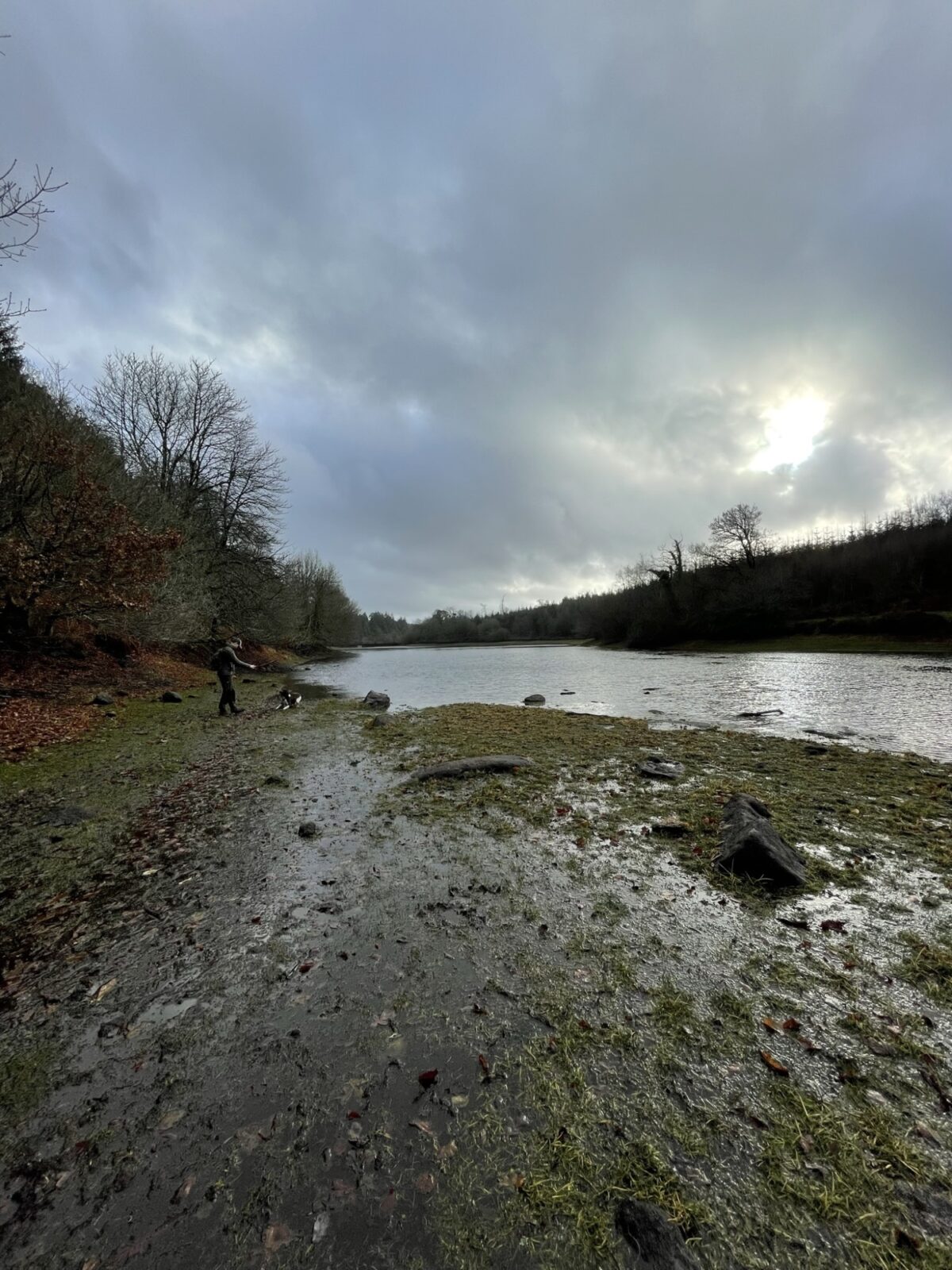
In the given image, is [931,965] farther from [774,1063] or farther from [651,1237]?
[651,1237]

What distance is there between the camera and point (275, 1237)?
1942mm

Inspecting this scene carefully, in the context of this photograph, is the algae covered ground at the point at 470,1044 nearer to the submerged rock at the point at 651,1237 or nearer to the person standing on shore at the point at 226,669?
the submerged rock at the point at 651,1237

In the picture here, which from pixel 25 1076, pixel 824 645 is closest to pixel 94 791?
pixel 25 1076

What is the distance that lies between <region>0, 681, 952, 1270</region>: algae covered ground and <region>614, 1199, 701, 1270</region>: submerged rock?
2.1 inches

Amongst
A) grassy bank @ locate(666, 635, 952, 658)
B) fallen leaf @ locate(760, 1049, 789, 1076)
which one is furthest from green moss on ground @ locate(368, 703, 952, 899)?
grassy bank @ locate(666, 635, 952, 658)

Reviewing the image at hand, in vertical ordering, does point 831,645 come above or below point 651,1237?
above

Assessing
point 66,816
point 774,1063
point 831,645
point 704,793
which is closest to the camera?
point 774,1063

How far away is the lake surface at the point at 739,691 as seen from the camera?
13.4 meters

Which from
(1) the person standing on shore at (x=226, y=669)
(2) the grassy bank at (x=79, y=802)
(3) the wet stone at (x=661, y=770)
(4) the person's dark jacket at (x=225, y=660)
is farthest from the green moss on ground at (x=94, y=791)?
(3) the wet stone at (x=661, y=770)

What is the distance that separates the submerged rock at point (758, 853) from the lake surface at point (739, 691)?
7.56m

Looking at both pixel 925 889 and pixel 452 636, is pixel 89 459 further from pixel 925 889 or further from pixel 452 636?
pixel 452 636

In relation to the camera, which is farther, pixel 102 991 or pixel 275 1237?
pixel 102 991

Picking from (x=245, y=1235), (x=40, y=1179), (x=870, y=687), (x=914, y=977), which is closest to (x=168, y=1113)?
(x=40, y=1179)

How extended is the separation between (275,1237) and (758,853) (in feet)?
15.4
